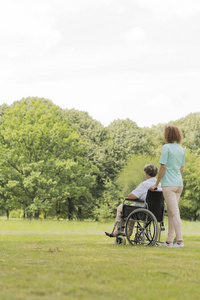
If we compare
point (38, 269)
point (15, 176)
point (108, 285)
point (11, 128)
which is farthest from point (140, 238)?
point (11, 128)

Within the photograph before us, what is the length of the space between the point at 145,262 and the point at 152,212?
2.52m

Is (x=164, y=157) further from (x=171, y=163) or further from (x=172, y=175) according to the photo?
(x=172, y=175)

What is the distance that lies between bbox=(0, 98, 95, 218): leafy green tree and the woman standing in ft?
84.0

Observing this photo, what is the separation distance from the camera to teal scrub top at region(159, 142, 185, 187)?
290 inches

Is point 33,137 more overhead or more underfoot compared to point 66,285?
more overhead

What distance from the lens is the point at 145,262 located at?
4.94 meters

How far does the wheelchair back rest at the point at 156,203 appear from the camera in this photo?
741 cm

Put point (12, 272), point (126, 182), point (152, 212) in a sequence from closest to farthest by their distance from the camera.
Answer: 1. point (12, 272)
2. point (152, 212)
3. point (126, 182)

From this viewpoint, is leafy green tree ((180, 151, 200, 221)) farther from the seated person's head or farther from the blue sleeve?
the blue sleeve

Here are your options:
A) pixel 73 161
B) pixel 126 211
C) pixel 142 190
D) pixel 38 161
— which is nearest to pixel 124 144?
pixel 73 161

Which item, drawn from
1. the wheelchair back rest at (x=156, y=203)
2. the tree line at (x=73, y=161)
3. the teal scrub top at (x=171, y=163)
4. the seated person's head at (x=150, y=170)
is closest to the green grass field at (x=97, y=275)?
the wheelchair back rest at (x=156, y=203)

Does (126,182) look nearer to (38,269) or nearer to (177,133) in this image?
(177,133)

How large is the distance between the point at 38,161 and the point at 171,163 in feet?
93.0

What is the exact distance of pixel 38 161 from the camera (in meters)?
35.1
